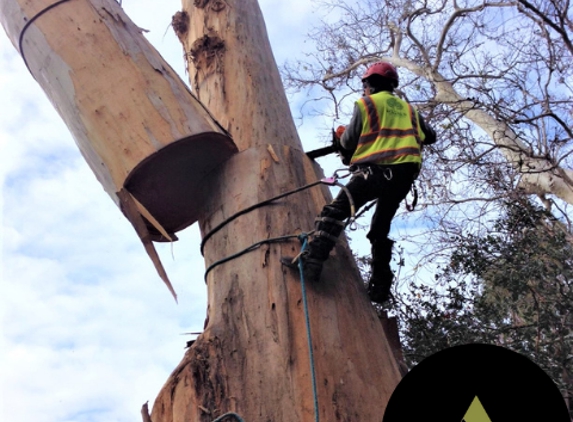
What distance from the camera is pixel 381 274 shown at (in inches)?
122

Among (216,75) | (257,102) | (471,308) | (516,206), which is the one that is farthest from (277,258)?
(516,206)

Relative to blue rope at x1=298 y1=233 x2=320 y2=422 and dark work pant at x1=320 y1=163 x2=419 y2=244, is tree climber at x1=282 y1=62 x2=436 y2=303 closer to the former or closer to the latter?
dark work pant at x1=320 y1=163 x2=419 y2=244

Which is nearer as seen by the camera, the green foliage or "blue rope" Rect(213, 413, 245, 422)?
"blue rope" Rect(213, 413, 245, 422)

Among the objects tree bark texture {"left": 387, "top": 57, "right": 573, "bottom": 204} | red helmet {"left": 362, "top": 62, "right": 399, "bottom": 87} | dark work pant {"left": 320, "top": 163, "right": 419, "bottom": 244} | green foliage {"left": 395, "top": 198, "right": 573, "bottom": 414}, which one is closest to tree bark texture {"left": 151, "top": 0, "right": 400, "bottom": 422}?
dark work pant {"left": 320, "top": 163, "right": 419, "bottom": 244}

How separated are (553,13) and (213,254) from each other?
5678mm

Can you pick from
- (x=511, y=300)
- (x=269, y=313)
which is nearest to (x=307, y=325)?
(x=269, y=313)

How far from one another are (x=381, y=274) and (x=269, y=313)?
3.23 feet

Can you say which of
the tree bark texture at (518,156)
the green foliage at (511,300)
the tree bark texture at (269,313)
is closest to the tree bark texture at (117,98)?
the tree bark texture at (269,313)

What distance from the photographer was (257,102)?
323 cm

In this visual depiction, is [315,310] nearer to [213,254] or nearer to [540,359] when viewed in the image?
[213,254]

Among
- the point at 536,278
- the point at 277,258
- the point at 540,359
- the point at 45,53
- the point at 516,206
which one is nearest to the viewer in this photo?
the point at 277,258

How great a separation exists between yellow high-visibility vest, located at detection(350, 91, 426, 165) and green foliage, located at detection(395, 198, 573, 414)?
3077 millimetres

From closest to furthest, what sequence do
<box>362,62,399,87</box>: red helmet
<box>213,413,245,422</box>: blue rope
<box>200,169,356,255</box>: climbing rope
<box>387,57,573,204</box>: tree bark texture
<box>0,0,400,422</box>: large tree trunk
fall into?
<box>213,413,245,422</box>: blue rope < <box>0,0,400,422</box>: large tree trunk < <box>200,169,356,255</box>: climbing rope < <box>362,62,399,87</box>: red helmet < <box>387,57,573,204</box>: tree bark texture

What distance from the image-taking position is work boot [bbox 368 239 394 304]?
3074mm
